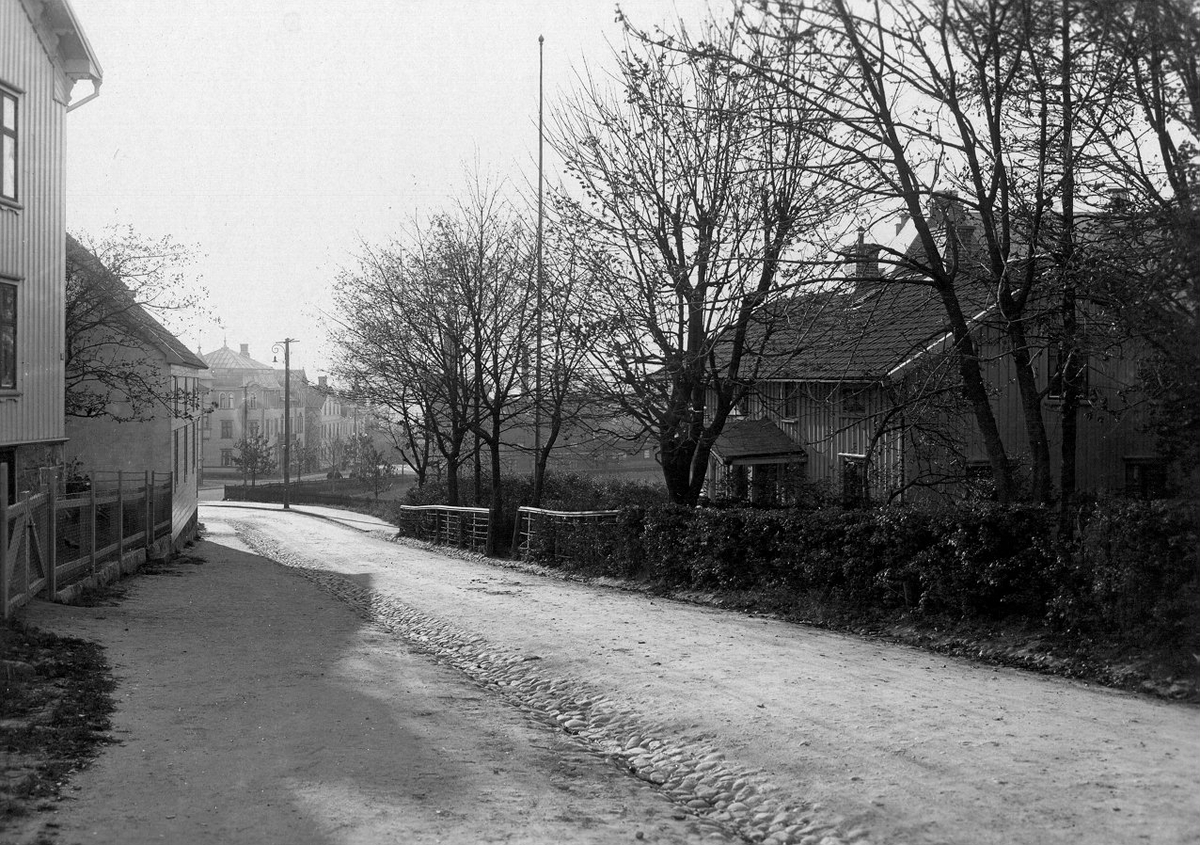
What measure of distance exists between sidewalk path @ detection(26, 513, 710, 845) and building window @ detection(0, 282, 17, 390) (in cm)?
782

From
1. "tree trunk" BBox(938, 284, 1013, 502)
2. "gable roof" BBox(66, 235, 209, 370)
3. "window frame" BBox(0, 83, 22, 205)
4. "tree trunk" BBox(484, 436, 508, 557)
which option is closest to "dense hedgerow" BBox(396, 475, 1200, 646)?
"tree trunk" BBox(938, 284, 1013, 502)

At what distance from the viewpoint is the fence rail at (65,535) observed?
12.1 meters

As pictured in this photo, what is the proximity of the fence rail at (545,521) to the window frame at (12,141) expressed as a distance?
11.3 m

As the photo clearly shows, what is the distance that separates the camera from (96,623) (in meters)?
13.0

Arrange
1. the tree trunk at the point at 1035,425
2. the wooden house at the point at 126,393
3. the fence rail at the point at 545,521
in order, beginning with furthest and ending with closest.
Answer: the wooden house at the point at 126,393, the fence rail at the point at 545,521, the tree trunk at the point at 1035,425

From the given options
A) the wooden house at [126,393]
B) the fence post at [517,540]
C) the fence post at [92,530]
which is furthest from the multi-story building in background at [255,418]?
the fence post at [92,530]

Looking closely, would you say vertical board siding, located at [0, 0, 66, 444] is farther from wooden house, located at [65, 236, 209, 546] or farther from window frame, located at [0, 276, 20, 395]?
wooden house, located at [65, 236, 209, 546]

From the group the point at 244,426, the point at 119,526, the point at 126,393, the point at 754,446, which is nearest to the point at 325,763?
the point at 119,526

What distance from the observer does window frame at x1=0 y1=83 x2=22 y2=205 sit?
58.8 feet

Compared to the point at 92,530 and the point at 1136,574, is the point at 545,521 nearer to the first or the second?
the point at 92,530

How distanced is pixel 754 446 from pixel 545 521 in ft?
18.5

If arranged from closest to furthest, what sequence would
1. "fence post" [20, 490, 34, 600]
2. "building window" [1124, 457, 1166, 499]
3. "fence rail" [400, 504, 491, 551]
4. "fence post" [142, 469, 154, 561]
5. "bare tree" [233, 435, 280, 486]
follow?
1. "fence post" [20, 490, 34, 600]
2. "fence post" [142, 469, 154, 561]
3. "building window" [1124, 457, 1166, 499]
4. "fence rail" [400, 504, 491, 551]
5. "bare tree" [233, 435, 280, 486]

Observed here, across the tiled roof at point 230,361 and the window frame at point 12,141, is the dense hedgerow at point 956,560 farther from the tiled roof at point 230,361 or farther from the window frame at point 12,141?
the tiled roof at point 230,361

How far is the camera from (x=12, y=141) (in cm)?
1823
